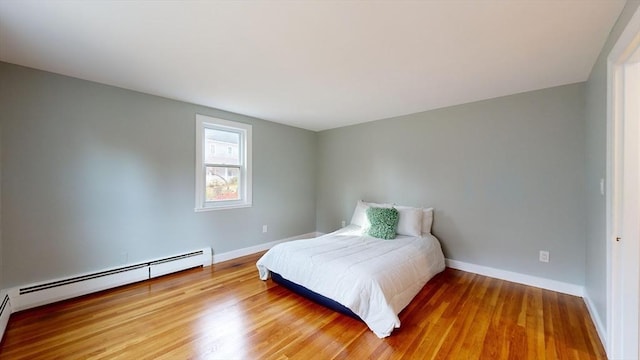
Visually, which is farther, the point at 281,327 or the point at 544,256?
the point at 544,256

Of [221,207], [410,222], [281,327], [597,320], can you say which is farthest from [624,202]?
[221,207]

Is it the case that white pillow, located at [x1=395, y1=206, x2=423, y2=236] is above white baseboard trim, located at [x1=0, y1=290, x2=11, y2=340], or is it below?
above

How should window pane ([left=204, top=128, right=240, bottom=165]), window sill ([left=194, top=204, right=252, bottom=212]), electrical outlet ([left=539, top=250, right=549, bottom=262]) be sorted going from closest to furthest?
electrical outlet ([left=539, top=250, right=549, bottom=262])
window sill ([left=194, top=204, right=252, bottom=212])
window pane ([left=204, top=128, right=240, bottom=165])

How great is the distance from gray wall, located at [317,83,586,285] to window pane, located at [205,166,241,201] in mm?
2217

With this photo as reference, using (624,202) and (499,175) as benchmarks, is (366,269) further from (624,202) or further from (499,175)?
(499,175)

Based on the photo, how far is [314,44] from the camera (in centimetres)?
191

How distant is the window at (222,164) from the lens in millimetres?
3488

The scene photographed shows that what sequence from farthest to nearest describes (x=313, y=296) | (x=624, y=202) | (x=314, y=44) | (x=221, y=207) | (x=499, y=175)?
(x=221, y=207), (x=499, y=175), (x=313, y=296), (x=314, y=44), (x=624, y=202)

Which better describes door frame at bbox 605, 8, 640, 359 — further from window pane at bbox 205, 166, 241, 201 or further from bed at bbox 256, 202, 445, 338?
window pane at bbox 205, 166, 241, 201

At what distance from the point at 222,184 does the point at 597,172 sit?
4.12m

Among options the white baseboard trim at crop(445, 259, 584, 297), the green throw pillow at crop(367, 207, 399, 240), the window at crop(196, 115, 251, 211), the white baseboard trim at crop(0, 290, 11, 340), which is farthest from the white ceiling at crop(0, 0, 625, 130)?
the white baseboard trim at crop(445, 259, 584, 297)

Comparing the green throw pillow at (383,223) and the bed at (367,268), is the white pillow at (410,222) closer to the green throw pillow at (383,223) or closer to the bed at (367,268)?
the bed at (367,268)

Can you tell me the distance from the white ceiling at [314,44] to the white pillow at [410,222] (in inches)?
61.0

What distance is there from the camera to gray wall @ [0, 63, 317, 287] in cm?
228
